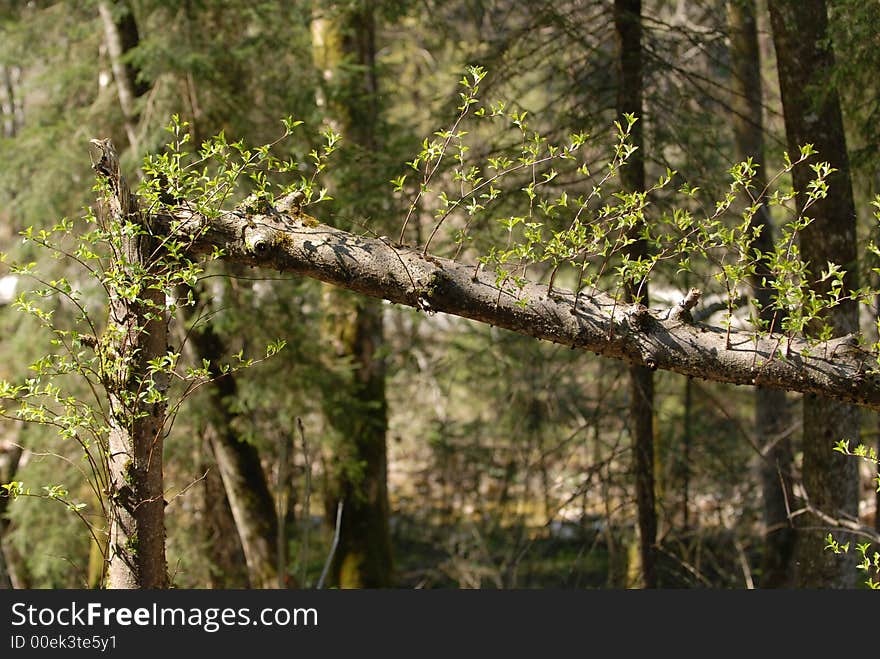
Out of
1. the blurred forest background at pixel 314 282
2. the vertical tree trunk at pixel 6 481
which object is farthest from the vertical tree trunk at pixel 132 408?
the vertical tree trunk at pixel 6 481

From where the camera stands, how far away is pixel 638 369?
7.50m

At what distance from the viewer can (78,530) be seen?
9922 millimetres

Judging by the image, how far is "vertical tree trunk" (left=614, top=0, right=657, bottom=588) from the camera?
22.7 feet

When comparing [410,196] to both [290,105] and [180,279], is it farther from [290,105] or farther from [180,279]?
[180,279]

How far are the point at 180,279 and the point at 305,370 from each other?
210 inches

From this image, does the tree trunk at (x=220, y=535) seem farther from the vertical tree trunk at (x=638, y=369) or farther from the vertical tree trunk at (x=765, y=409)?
the vertical tree trunk at (x=765, y=409)

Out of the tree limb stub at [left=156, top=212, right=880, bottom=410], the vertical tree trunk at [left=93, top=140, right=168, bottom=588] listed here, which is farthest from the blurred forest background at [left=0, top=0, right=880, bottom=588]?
the vertical tree trunk at [left=93, top=140, right=168, bottom=588]

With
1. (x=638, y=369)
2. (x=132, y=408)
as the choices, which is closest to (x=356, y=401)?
(x=638, y=369)

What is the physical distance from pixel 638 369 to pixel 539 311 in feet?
12.5

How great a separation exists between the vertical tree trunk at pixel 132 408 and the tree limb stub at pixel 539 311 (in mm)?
208

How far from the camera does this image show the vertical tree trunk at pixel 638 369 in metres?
6.92

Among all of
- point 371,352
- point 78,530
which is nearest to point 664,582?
point 371,352

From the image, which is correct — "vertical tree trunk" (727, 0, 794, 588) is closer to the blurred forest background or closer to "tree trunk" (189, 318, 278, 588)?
the blurred forest background

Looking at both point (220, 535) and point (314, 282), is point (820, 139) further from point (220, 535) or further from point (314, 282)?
point (220, 535)
